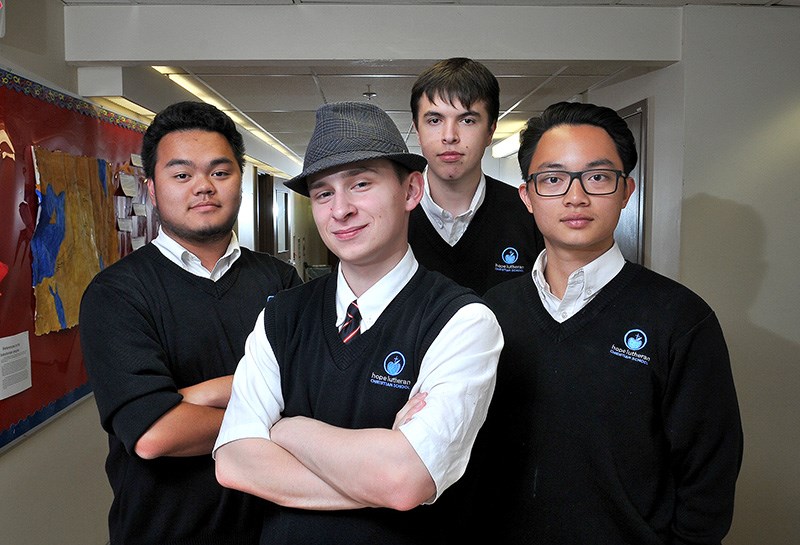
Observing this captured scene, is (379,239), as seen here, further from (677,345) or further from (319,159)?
(677,345)

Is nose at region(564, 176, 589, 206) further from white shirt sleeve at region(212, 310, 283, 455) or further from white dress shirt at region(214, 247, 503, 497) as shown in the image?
white shirt sleeve at region(212, 310, 283, 455)

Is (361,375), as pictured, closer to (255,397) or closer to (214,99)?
(255,397)

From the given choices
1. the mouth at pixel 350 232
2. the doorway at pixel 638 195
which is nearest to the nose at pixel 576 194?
the mouth at pixel 350 232

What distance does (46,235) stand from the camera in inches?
105

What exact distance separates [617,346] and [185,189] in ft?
3.91

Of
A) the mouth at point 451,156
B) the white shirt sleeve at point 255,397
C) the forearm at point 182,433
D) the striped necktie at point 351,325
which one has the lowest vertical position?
the forearm at point 182,433

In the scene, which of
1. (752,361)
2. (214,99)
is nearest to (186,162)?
(752,361)

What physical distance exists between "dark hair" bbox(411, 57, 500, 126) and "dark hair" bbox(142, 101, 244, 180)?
66 centimetres

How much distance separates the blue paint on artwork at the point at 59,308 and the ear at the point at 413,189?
2047mm

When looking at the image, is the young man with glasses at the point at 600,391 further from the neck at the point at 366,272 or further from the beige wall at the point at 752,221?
the beige wall at the point at 752,221

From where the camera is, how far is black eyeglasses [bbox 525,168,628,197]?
4.88ft

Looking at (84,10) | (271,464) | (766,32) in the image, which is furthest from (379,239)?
(766,32)

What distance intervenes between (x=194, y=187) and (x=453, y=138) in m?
0.80

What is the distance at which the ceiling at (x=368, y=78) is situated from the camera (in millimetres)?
3291
